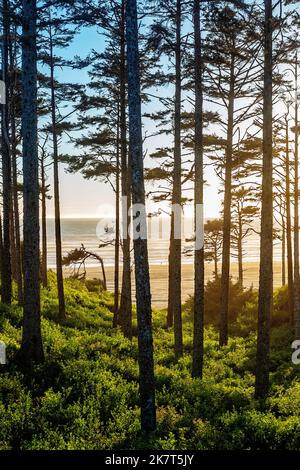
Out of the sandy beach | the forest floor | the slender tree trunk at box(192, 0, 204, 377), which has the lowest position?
the sandy beach

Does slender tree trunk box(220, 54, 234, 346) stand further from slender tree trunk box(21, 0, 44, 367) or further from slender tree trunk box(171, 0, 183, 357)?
slender tree trunk box(21, 0, 44, 367)

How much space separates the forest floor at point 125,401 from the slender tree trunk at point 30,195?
0.62 metres

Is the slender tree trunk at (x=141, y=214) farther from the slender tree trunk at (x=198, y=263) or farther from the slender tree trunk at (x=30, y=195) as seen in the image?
the slender tree trunk at (x=198, y=263)

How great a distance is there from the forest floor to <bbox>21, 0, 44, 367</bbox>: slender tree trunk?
624 millimetres

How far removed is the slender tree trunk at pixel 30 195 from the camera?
10195 millimetres

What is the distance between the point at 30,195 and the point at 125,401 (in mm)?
5492

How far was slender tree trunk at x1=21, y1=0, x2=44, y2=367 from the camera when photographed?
10195 millimetres

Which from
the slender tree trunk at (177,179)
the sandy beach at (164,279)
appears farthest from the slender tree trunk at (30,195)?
the sandy beach at (164,279)

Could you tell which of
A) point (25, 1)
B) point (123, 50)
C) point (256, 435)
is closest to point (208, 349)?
point (256, 435)

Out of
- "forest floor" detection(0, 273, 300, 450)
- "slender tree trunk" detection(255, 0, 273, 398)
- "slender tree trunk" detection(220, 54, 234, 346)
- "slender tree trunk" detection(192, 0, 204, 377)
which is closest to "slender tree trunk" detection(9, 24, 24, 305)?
"forest floor" detection(0, 273, 300, 450)

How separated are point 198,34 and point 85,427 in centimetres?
1025

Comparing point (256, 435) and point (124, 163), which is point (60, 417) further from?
point (124, 163)

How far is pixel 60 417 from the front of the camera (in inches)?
307
